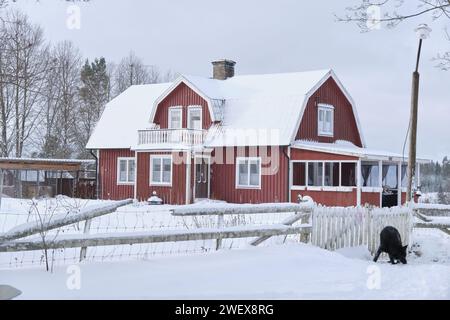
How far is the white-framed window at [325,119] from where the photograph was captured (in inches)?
1150

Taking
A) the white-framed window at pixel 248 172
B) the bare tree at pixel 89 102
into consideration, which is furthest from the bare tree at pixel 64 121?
the white-framed window at pixel 248 172

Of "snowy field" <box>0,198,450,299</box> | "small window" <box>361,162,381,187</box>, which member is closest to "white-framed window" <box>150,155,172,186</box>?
"small window" <box>361,162,381,187</box>

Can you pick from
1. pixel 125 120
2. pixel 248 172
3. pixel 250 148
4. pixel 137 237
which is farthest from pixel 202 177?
pixel 137 237

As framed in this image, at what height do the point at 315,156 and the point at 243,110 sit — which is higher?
the point at 243,110

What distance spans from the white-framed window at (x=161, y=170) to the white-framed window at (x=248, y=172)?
3.42m

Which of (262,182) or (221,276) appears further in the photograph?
(262,182)

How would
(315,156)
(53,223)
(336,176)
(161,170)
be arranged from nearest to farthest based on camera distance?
1. (53,223)
2. (315,156)
3. (336,176)
4. (161,170)

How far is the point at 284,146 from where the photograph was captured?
87.6ft

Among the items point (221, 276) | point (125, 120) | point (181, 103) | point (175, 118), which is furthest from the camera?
point (125, 120)

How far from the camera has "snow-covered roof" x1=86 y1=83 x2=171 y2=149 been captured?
32719 mm

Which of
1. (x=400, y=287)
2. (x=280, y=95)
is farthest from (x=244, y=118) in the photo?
(x=400, y=287)

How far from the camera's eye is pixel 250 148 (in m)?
27.9

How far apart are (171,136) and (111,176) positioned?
209 inches

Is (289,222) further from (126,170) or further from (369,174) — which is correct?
(126,170)
